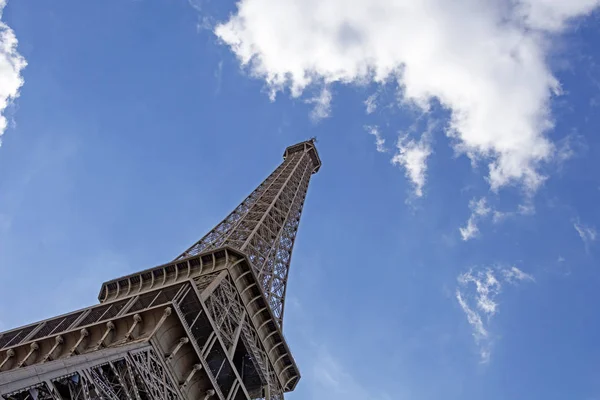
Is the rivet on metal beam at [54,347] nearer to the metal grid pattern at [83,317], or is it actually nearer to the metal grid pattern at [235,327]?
the metal grid pattern at [83,317]

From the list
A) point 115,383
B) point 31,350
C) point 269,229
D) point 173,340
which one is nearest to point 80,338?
point 31,350

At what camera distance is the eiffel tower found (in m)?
21.2

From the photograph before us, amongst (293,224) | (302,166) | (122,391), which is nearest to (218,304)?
(122,391)

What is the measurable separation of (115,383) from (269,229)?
35861mm

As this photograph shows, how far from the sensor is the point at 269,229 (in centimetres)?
5869

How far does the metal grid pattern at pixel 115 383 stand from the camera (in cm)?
1838

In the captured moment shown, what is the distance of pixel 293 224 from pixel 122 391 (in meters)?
44.9

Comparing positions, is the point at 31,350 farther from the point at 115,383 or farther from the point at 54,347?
the point at 115,383

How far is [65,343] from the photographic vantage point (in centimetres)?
3073

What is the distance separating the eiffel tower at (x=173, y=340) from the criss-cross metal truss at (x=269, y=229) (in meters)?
0.22

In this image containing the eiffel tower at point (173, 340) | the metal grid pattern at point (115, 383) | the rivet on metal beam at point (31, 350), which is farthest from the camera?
the rivet on metal beam at point (31, 350)

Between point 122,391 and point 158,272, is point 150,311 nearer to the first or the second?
point 122,391

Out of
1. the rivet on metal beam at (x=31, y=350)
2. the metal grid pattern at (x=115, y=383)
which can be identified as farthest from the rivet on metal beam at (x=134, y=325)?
the rivet on metal beam at (x=31, y=350)

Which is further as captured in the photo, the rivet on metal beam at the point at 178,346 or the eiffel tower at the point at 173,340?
the rivet on metal beam at the point at 178,346
